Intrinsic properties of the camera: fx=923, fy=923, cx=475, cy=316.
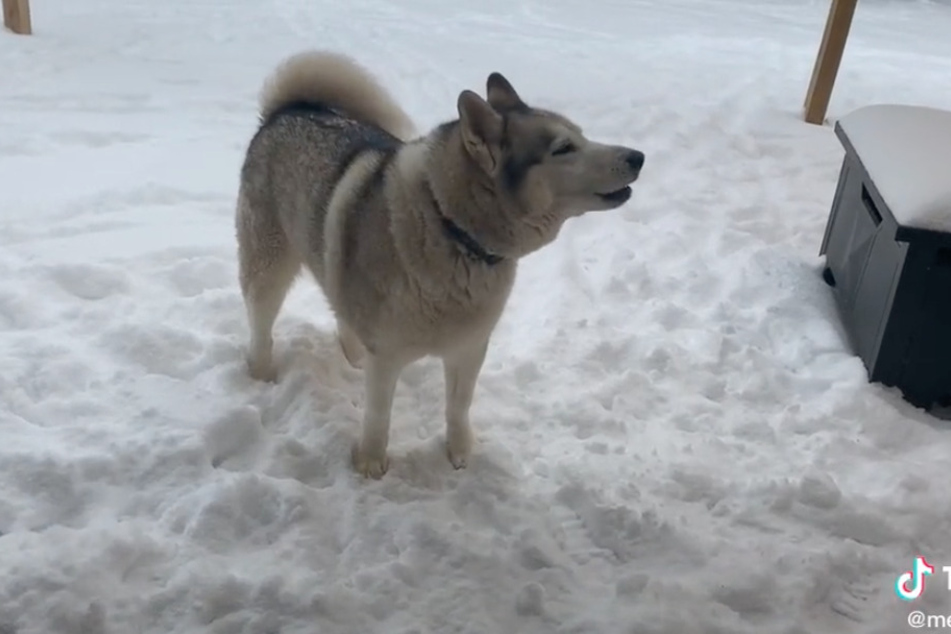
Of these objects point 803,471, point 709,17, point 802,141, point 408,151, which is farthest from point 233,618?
point 709,17

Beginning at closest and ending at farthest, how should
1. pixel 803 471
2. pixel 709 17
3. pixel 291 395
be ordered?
1. pixel 803 471
2. pixel 291 395
3. pixel 709 17

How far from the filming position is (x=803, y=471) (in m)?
2.19

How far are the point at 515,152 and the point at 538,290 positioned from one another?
1.28m

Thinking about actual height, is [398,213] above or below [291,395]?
above

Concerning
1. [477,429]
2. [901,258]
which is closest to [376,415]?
[477,429]

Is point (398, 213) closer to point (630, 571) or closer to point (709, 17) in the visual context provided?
point (630, 571)

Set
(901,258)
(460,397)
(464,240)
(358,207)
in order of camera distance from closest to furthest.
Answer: (464,240)
(358,207)
(460,397)
(901,258)

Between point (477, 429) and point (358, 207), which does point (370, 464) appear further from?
point (358, 207)

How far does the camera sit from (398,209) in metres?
1.93

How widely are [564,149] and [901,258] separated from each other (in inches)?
46.1

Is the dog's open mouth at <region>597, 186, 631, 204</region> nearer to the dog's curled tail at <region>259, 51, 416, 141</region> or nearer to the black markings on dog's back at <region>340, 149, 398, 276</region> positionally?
the black markings on dog's back at <region>340, 149, 398, 276</region>

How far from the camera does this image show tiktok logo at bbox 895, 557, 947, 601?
1850 mm

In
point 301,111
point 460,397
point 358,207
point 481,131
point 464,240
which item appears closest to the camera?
point 481,131

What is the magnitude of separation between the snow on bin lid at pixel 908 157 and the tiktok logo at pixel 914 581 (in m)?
0.89
